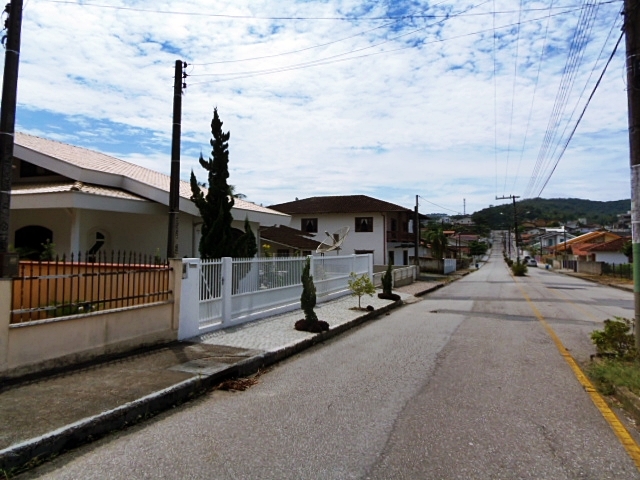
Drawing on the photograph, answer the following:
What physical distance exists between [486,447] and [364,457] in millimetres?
1130

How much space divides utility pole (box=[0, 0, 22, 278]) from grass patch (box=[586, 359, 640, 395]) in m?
7.92

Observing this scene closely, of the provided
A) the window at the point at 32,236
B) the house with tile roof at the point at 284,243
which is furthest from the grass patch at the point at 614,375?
the house with tile roof at the point at 284,243

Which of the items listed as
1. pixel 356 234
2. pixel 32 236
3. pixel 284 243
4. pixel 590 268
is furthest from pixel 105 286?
pixel 590 268

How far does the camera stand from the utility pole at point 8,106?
20.5 feet

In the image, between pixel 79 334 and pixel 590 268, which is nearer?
pixel 79 334

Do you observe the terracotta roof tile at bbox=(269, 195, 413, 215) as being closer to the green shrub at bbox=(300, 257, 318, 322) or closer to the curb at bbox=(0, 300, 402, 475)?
the green shrub at bbox=(300, 257, 318, 322)

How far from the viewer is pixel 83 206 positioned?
12531 mm

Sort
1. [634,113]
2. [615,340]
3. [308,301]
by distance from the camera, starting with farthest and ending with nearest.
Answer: [308,301] < [615,340] < [634,113]

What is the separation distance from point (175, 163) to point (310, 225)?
3660 cm

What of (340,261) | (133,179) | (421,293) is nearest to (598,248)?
(421,293)

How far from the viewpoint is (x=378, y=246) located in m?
43.8

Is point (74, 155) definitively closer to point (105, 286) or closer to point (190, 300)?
point (190, 300)

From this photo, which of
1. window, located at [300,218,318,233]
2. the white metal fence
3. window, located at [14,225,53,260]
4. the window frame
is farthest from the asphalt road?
window, located at [300,218,318,233]

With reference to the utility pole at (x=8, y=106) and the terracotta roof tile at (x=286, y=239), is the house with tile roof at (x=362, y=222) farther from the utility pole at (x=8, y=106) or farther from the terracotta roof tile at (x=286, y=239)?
the utility pole at (x=8, y=106)
